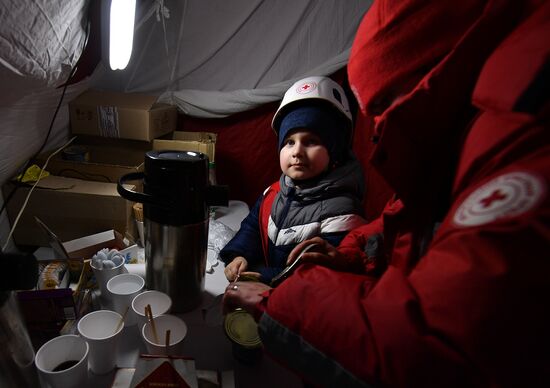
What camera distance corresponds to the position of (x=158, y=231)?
773 millimetres

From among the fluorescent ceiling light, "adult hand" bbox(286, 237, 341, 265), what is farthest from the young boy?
the fluorescent ceiling light

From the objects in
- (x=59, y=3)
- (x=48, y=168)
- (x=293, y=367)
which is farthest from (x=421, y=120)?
(x=48, y=168)

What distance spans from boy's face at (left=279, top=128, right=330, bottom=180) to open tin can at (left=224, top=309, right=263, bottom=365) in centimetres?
64

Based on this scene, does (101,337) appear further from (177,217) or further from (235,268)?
(235,268)

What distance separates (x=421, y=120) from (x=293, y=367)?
1.53 ft

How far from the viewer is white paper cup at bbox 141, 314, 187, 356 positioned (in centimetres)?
61

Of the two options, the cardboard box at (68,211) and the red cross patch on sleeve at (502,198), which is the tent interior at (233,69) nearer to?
the cardboard box at (68,211)

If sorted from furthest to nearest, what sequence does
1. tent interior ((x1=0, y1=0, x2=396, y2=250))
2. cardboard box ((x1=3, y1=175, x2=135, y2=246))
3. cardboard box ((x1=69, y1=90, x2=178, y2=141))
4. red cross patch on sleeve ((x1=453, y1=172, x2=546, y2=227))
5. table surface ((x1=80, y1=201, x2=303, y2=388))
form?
1. tent interior ((x1=0, y1=0, x2=396, y2=250))
2. cardboard box ((x1=69, y1=90, x2=178, y2=141))
3. cardboard box ((x1=3, y1=175, x2=135, y2=246))
4. table surface ((x1=80, y1=201, x2=303, y2=388))
5. red cross patch on sleeve ((x1=453, y1=172, x2=546, y2=227))

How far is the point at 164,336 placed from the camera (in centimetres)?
66

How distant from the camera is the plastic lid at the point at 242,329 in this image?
26.3 inches

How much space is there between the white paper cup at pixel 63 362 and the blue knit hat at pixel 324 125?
0.94 metres

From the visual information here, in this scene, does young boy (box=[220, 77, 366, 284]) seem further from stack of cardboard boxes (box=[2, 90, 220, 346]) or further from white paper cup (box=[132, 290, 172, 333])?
stack of cardboard boxes (box=[2, 90, 220, 346])

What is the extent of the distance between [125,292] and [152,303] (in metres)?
0.08

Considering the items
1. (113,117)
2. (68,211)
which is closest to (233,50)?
(113,117)
